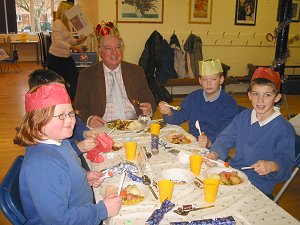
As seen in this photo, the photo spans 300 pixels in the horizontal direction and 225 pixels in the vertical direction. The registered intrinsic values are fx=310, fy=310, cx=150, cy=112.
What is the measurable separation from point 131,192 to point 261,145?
95cm

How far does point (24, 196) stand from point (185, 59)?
5.55 meters

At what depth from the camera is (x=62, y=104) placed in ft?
4.27

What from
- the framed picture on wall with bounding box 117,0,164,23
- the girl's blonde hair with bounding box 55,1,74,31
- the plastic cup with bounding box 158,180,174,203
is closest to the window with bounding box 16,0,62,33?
the framed picture on wall with bounding box 117,0,164,23

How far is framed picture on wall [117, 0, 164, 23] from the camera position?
593 cm

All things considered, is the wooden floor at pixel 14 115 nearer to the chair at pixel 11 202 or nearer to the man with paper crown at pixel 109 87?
the man with paper crown at pixel 109 87

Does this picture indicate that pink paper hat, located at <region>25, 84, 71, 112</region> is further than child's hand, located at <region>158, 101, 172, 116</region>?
No

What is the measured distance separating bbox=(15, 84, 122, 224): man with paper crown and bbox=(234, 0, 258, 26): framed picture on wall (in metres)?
6.25

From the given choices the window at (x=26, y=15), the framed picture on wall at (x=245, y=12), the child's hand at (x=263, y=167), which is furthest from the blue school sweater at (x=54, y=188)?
the window at (x=26, y=15)

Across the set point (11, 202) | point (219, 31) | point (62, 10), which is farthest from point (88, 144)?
point (219, 31)

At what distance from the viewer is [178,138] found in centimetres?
212

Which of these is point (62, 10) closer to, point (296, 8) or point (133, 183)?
point (133, 183)

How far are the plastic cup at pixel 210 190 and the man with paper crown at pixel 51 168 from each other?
383 millimetres

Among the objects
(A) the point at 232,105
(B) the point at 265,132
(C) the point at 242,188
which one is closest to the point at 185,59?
(A) the point at 232,105

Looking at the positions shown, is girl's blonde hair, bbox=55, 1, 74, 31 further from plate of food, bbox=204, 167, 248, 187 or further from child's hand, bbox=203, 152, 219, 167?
plate of food, bbox=204, 167, 248, 187
